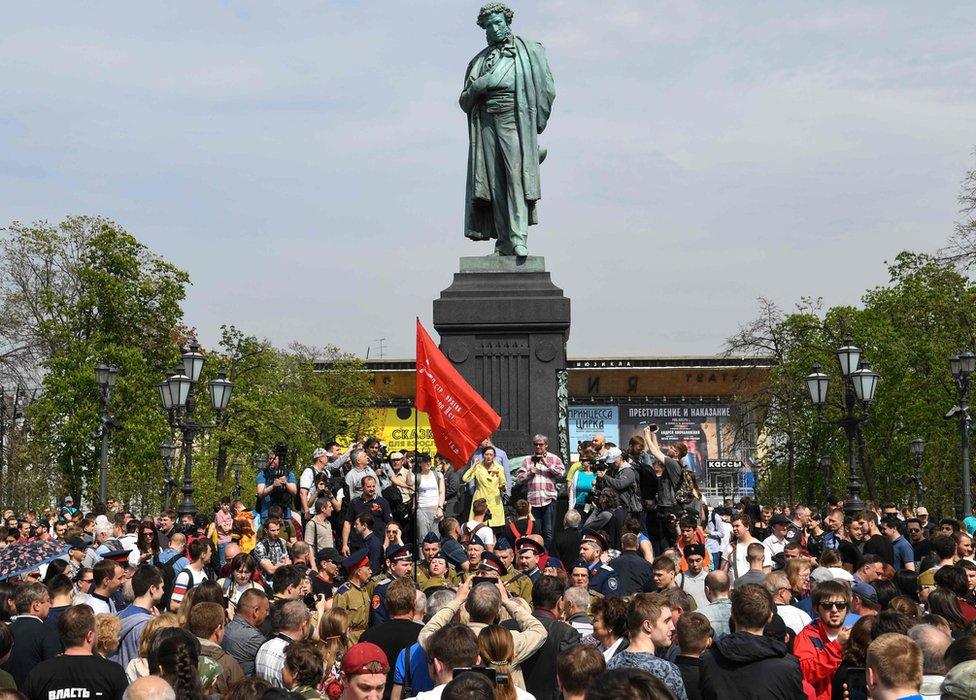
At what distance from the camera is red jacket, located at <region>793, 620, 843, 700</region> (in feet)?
26.7

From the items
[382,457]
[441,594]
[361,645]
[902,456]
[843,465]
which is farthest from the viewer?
[843,465]

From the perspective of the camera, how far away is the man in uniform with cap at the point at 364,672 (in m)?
6.60

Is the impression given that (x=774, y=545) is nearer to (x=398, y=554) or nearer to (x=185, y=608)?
(x=398, y=554)

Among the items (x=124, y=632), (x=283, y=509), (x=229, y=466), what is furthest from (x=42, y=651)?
(x=229, y=466)

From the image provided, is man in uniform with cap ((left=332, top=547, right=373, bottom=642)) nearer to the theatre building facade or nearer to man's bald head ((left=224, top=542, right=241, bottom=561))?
man's bald head ((left=224, top=542, right=241, bottom=561))

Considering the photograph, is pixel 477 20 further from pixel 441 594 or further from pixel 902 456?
pixel 902 456

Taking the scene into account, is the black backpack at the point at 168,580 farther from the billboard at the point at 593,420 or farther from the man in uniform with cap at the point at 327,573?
the billboard at the point at 593,420

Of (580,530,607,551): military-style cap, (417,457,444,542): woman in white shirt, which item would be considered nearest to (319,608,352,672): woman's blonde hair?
(580,530,607,551): military-style cap

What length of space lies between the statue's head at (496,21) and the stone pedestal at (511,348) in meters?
4.19

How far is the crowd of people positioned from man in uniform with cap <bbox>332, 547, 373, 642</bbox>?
2cm

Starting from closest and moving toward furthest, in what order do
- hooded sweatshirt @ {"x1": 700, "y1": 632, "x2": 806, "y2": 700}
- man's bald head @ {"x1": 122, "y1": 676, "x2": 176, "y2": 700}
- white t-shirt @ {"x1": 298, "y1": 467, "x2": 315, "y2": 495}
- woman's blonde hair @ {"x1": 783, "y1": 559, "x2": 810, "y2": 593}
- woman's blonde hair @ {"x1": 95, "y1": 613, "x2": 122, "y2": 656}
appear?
man's bald head @ {"x1": 122, "y1": 676, "x2": 176, "y2": 700}, hooded sweatshirt @ {"x1": 700, "y1": 632, "x2": 806, "y2": 700}, woman's blonde hair @ {"x1": 95, "y1": 613, "x2": 122, "y2": 656}, woman's blonde hair @ {"x1": 783, "y1": 559, "x2": 810, "y2": 593}, white t-shirt @ {"x1": 298, "y1": 467, "x2": 315, "y2": 495}

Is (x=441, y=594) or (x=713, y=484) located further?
(x=713, y=484)

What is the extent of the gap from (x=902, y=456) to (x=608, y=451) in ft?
97.7

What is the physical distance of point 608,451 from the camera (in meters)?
20.6
